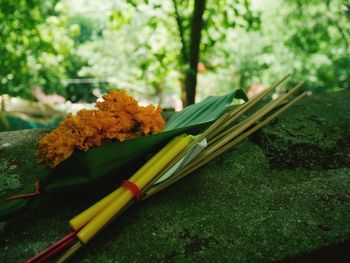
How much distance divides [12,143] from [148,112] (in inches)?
40.9

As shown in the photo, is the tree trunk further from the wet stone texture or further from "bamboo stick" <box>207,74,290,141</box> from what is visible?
the wet stone texture

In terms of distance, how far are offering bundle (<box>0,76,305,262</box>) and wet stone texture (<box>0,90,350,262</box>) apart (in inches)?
4.3

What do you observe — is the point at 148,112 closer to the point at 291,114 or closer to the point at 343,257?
the point at 343,257

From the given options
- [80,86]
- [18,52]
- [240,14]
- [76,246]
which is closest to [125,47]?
[80,86]

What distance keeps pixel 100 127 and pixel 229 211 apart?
72cm

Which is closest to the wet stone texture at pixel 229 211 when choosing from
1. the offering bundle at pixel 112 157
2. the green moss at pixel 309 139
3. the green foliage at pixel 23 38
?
the green moss at pixel 309 139

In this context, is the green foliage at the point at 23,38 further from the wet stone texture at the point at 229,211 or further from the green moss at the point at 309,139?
the green moss at the point at 309,139

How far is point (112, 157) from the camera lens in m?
1.28

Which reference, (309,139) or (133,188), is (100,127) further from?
(309,139)

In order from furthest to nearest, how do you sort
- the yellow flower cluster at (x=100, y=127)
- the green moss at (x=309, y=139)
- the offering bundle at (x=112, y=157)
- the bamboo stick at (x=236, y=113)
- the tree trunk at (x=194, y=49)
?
1. the tree trunk at (x=194, y=49)
2. the green moss at (x=309, y=139)
3. the bamboo stick at (x=236, y=113)
4. the yellow flower cluster at (x=100, y=127)
5. the offering bundle at (x=112, y=157)

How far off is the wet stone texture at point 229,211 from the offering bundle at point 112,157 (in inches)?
4.3

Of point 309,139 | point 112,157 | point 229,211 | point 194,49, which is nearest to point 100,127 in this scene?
point 112,157

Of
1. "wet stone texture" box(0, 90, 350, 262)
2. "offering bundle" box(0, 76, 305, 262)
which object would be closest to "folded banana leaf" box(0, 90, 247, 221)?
"offering bundle" box(0, 76, 305, 262)

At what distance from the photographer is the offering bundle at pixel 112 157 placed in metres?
1.17
